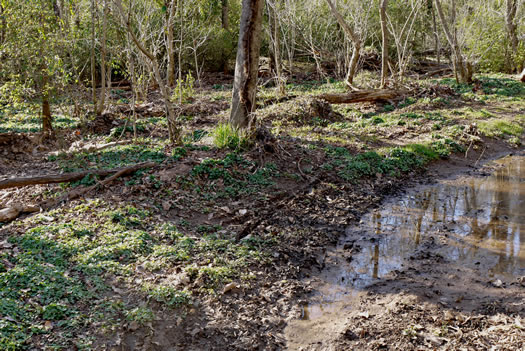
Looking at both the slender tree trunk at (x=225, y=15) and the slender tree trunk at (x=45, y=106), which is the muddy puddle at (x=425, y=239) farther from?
the slender tree trunk at (x=225, y=15)

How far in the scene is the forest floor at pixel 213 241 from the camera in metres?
3.72

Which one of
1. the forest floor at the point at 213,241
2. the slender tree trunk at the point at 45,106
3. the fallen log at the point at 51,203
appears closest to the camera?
the forest floor at the point at 213,241

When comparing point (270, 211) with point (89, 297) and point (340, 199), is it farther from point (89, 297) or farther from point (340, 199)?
point (89, 297)

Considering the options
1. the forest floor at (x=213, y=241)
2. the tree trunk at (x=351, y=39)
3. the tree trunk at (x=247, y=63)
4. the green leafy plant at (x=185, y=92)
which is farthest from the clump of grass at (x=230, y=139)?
the tree trunk at (x=351, y=39)

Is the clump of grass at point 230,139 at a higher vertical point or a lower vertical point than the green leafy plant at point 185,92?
lower

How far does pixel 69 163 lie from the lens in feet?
24.6

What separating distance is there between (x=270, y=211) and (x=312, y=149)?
2809 mm

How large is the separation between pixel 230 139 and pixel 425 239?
3.84 m

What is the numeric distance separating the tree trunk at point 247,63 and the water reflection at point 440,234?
3.07m

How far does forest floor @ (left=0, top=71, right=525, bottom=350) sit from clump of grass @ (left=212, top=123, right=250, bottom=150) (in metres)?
0.06

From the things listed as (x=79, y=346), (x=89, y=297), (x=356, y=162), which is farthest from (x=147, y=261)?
(x=356, y=162)

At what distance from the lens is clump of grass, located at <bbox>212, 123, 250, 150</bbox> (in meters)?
7.75

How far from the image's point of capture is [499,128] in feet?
37.0

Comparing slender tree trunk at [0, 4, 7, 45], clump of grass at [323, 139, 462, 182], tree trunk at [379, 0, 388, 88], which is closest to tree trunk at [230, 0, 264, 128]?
clump of grass at [323, 139, 462, 182]
